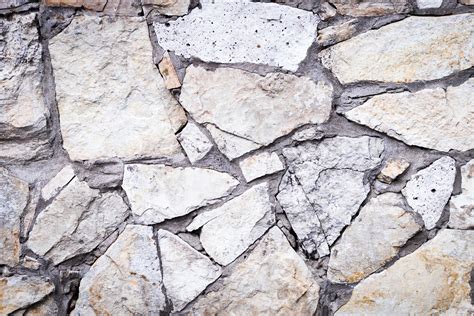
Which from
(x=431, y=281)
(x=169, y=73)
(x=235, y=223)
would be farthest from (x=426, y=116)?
(x=169, y=73)

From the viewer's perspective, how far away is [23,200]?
1.45 m

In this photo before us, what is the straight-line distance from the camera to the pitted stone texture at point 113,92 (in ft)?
4.60

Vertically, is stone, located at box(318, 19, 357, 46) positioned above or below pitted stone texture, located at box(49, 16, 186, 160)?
above

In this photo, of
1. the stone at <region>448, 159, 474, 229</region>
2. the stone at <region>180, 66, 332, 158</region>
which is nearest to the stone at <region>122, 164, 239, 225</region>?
the stone at <region>180, 66, 332, 158</region>

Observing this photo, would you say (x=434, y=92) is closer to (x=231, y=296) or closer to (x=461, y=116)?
(x=461, y=116)

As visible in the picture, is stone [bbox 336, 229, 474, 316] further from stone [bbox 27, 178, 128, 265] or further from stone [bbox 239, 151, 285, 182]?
stone [bbox 27, 178, 128, 265]

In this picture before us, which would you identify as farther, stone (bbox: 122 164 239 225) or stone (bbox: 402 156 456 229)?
stone (bbox: 122 164 239 225)

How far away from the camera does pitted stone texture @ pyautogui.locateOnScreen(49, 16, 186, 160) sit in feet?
4.60

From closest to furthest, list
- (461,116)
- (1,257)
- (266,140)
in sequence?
(461,116) → (266,140) → (1,257)

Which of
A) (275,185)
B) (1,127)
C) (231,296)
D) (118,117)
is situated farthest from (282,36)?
(1,127)

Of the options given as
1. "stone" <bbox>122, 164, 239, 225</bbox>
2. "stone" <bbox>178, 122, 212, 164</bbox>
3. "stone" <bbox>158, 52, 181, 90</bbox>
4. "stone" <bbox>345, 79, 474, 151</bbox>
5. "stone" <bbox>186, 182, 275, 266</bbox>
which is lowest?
"stone" <bbox>186, 182, 275, 266</bbox>

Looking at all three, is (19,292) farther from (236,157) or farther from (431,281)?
(431,281)

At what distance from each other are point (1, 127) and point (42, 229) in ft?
0.93

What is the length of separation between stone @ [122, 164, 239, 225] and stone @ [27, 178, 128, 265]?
1.9 inches
